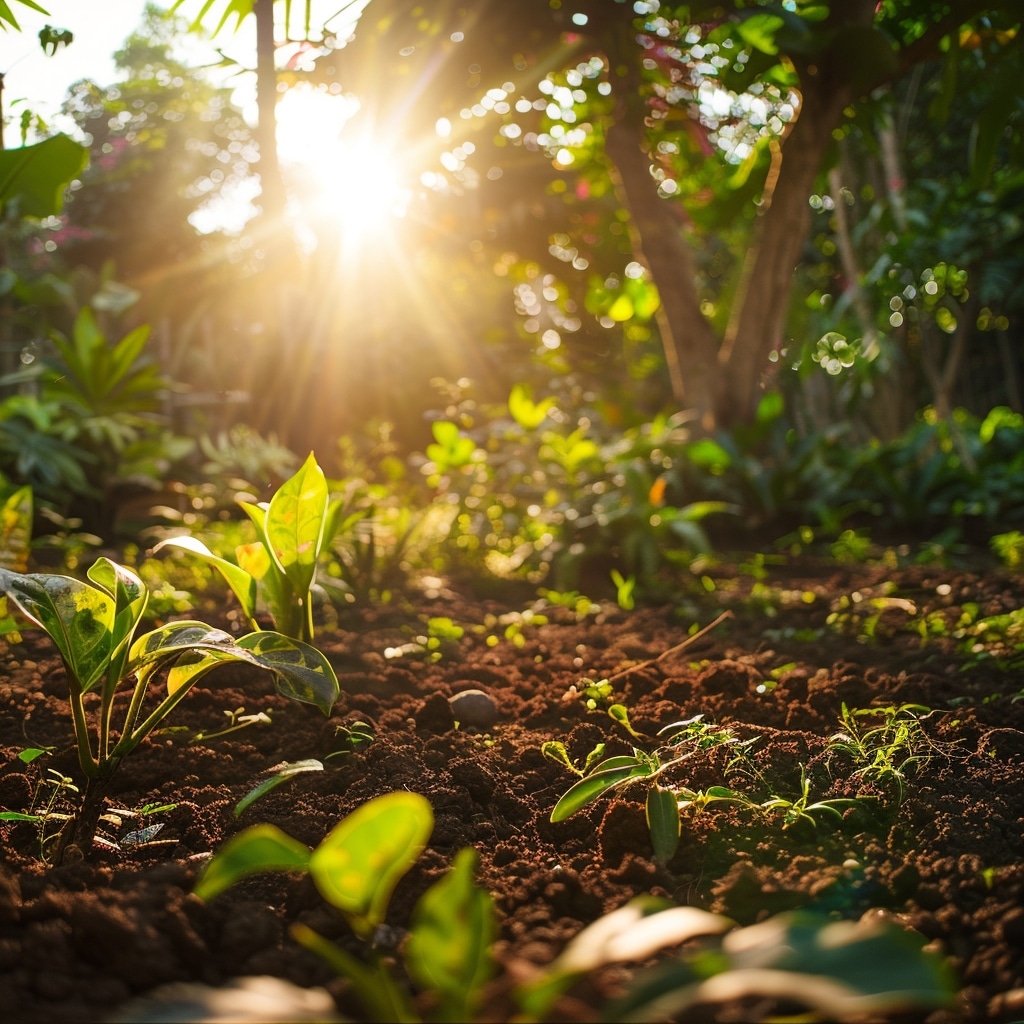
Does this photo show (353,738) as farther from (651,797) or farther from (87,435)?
(87,435)

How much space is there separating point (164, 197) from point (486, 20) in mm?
9059

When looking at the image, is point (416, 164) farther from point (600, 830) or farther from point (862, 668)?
point (600, 830)

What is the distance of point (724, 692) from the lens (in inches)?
72.4

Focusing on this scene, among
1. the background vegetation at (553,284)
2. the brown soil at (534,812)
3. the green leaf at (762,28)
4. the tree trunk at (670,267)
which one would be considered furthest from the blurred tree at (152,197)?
the brown soil at (534,812)

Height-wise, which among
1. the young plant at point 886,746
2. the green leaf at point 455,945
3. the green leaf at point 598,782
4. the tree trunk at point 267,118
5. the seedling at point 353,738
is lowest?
the young plant at point 886,746

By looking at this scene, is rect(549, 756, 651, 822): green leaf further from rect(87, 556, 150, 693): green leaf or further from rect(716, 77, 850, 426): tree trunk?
rect(716, 77, 850, 426): tree trunk

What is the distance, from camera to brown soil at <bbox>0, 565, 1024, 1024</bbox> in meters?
0.86

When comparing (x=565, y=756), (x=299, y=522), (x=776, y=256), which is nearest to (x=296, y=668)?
(x=299, y=522)

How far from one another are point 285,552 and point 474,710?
0.52 m

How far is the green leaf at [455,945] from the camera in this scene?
1.96 feet

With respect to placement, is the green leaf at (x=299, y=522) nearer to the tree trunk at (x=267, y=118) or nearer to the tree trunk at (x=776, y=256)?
the tree trunk at (x=267, y=118)

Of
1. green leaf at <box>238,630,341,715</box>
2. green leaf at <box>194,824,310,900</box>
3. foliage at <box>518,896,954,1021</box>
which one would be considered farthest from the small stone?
foliage at <box>518,896,954,1021</box>

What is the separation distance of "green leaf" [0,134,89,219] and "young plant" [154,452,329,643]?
1123 millimetres

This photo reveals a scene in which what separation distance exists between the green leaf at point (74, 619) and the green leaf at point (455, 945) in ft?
2.51
